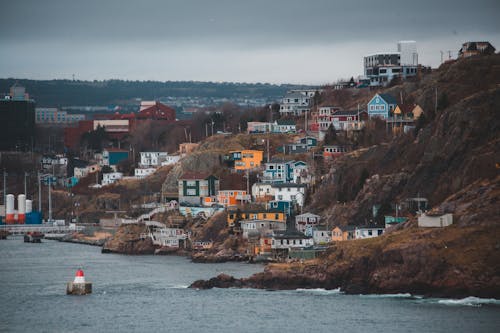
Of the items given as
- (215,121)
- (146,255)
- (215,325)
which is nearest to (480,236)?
(215,325)

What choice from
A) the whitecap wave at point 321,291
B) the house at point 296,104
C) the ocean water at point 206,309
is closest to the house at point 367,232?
the ocean water at point 206,309

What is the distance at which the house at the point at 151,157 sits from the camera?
388 ft

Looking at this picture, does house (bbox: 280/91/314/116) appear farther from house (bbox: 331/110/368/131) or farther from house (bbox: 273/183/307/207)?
house (bbox: 273/183/307/207)

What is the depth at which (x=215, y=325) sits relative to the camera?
55.4 metres

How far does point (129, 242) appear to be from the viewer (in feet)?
292

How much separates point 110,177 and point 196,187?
22.6m

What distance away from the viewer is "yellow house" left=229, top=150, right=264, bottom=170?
97.3m

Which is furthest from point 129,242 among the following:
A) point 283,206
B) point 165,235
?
point 283,206

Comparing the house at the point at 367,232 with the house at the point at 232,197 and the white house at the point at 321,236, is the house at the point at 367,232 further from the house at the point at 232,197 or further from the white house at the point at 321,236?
the house at the point at 232,197

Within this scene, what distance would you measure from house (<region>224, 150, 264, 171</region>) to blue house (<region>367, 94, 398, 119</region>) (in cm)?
833

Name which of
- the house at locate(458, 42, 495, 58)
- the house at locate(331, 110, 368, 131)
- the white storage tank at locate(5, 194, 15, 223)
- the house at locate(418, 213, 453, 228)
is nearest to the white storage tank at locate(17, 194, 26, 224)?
the white storage tank at locate(5, 194, 15, 223)

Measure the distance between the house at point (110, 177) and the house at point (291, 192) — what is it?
31.1m

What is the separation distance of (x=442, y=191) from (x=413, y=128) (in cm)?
1027

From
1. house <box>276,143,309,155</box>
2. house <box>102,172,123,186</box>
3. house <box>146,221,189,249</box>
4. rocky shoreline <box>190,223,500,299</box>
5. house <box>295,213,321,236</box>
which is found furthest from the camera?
house <box>102,172,123,186</box>
